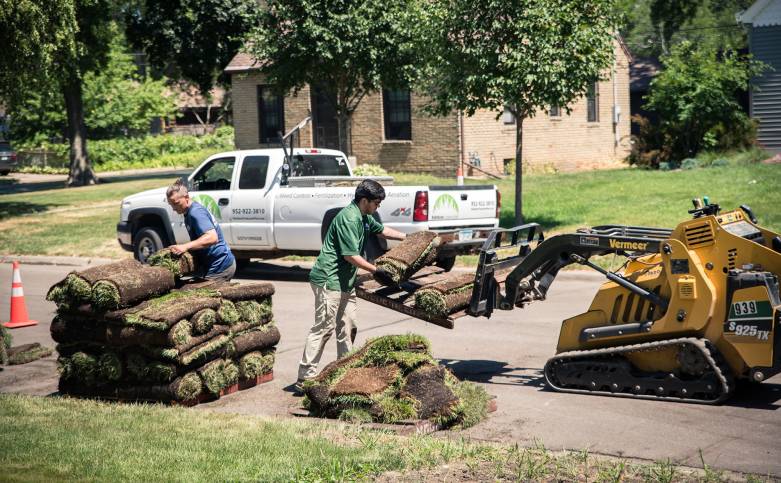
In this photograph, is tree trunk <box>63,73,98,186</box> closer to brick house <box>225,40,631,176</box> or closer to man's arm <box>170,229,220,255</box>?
brick house <box>225,40,631,176</box>

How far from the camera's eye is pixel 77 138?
36.9 m

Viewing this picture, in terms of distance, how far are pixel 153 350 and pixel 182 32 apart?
32.7 metres

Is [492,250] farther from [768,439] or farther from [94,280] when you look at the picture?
[94,280]

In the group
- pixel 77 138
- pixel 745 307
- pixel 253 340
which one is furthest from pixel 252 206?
pixel 77 138

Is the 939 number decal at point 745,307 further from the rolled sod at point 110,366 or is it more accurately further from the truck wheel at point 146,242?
the truck wheel at point 146,242

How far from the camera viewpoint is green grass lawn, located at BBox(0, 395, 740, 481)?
605cm

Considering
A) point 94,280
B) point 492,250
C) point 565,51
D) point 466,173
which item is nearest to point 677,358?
point 492,250

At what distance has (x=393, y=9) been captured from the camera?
23.3 meters

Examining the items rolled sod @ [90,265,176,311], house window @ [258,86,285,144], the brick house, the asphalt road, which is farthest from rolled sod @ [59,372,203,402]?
house window @ [258,86,285,144]

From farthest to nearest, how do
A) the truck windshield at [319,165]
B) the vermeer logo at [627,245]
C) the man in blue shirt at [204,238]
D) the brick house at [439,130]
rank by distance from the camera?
1. the brick house at [439,130]
2. the truck windshield at [319,165]
3. the man in blue shirt at [204,238]
4. the vermeer logo at [627,245]

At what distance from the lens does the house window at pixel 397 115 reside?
3272 centimetres

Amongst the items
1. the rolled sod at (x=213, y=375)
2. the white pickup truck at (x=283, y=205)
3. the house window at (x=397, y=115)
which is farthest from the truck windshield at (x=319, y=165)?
the house window at (x=397, y=115)

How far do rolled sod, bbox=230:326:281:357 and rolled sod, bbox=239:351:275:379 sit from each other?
6cm

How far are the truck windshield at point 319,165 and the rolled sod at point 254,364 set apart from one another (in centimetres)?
723
